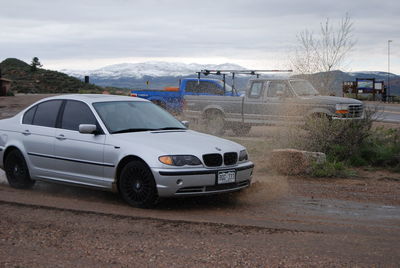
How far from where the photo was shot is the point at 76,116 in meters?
8.73

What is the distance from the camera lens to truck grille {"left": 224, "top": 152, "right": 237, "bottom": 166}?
7.87 metres

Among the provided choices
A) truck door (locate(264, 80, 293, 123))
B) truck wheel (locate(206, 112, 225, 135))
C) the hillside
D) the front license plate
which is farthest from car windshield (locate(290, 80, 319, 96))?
the hillside

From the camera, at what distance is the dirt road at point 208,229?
539 centimetres

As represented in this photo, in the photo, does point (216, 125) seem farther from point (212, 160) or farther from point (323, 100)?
point (212, 160)

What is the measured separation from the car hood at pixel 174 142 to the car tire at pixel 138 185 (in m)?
0.28

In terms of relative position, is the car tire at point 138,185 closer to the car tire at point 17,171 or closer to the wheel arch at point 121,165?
the wheel arch at point 121,165

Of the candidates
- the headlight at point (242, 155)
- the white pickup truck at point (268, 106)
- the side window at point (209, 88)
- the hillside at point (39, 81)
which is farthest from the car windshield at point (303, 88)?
the hillside at point (39, 81)

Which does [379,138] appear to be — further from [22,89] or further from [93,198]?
[22,89]

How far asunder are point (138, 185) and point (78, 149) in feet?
3.90

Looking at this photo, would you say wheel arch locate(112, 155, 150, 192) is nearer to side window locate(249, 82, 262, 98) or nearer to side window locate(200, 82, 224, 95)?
side window locate(249, 82, 262, 98)

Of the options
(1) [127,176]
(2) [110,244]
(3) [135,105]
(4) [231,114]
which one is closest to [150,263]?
(2) [110,244]

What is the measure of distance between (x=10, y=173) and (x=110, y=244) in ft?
13.6

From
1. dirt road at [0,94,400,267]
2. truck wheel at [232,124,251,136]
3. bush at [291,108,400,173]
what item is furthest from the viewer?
truck wheel at [232,124,251,136]

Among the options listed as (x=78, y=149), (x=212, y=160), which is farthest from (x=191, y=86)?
(x=212, y=160)
